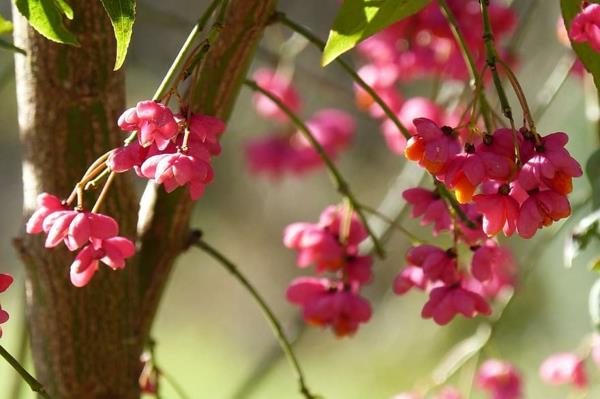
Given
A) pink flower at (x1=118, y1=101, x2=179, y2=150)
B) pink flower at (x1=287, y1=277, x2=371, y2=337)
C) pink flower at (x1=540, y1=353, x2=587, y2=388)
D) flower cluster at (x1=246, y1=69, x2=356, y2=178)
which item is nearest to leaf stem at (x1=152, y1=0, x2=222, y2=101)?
pink flower at (x1=118, y1=101, x2=179, y2=150)

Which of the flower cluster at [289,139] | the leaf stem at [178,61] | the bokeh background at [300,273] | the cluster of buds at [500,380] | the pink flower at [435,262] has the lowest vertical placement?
the bokeh background at [300,273]

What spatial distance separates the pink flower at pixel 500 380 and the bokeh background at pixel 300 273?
1.24 ft

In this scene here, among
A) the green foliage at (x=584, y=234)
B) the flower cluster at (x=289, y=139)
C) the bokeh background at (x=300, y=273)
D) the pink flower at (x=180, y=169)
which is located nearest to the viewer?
the pink flower at (x=180, y=169)

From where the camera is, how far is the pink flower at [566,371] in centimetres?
154

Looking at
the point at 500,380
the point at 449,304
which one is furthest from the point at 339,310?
the point at 500,380

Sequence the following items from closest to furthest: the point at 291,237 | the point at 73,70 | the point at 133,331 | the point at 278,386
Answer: the point at 73,70, the point at 133,331, the point at 291,237, the point at 278,386

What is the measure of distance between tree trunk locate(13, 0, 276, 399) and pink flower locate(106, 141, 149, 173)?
0.55ft

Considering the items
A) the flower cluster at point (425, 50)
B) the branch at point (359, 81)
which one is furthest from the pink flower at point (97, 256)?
the flower cluster at point (425, 50)

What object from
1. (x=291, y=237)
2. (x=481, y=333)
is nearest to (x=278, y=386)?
(x=481, y=333)

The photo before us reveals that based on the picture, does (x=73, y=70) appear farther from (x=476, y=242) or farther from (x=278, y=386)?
(x=278, y=386)

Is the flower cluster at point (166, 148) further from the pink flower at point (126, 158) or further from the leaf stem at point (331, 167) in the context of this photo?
the leaf stem at point (331, 167)

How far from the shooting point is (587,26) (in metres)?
0.76

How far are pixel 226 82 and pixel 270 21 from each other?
61 millimetres

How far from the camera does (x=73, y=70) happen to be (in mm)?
882
